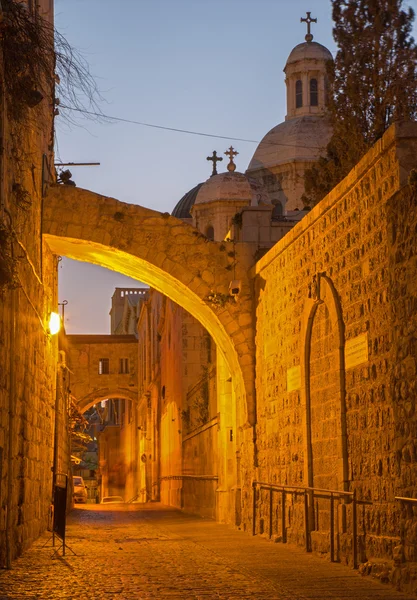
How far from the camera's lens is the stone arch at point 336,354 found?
1109 cm

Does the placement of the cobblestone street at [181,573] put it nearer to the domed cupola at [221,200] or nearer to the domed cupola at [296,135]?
the domed cupola at [221,200]

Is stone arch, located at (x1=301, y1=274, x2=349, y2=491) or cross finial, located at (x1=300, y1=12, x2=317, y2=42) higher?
cross finial, located at (x1=300, y1=12, x2=317, y2=42)

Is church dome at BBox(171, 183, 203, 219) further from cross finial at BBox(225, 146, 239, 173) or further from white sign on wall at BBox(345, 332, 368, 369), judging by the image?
white sign on wall at BBox(345, 332, 368, 369)

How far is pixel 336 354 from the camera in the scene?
1144 centimetres

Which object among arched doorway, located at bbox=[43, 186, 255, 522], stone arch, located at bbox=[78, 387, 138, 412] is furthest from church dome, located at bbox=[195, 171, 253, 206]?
arched doorway, located at bbox=[43, 186, 255, 522]

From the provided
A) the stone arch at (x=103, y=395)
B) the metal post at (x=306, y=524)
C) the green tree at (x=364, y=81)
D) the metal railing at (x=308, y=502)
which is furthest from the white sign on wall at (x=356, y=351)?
the stone arch at (x=103, y=395)

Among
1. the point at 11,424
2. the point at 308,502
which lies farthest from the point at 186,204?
the point at 11,424

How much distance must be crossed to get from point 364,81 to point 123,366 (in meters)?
32.7

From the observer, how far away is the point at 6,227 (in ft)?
31.0

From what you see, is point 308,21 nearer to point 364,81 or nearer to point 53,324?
point 364,81

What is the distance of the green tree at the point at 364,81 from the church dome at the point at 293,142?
2870 cm

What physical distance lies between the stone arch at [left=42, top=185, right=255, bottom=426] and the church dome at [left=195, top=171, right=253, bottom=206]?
81.2 ft

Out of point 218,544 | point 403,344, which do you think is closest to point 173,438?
point 218,544

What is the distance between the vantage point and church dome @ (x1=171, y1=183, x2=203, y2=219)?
165 ft
